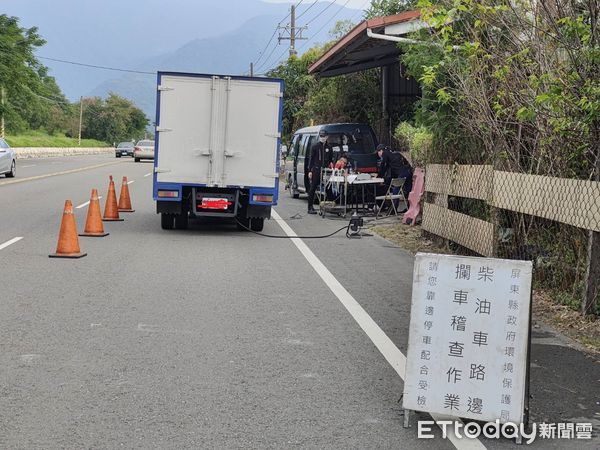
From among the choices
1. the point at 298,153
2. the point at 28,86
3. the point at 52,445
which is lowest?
the point at 52,445

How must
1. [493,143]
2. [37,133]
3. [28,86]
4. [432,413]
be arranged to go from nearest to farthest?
1. [432,413]
2. [493,143]
3. [28,86]
4. [37,133]

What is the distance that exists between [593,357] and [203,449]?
3.46 metres

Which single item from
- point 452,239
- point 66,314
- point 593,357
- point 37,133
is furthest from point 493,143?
point 37,133

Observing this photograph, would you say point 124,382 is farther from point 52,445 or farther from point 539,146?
point 539,146

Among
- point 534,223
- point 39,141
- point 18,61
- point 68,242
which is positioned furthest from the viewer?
point 39,141

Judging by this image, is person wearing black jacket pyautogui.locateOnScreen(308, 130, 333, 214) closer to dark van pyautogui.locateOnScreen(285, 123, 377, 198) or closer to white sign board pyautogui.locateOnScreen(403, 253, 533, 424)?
dark van pyautogui.locateOnScreen(285, 123, 377, 198)

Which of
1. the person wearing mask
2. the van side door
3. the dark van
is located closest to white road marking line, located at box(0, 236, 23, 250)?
the person wearing mask

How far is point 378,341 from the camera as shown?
21.7ft

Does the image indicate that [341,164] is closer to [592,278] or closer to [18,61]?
[592,278]

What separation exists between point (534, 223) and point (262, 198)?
5884 mm

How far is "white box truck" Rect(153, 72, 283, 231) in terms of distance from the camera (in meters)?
13.8

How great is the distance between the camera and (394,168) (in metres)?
18.2

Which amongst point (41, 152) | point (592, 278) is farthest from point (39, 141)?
point (592, 278)

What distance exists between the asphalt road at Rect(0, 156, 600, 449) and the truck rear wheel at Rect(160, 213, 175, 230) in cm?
296
